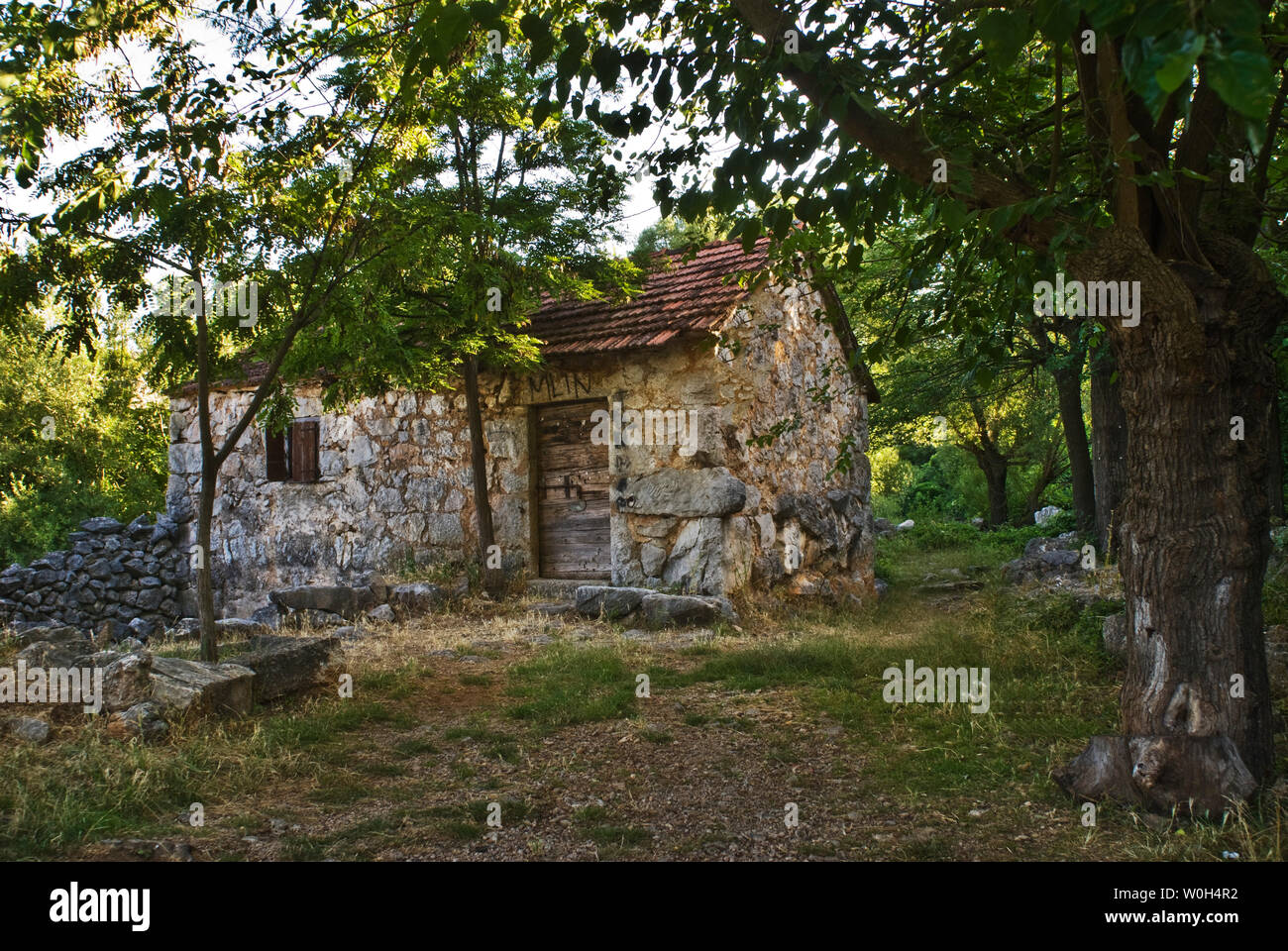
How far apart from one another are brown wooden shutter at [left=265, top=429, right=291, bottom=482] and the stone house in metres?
0.03

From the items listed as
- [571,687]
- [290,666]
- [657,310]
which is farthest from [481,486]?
[290,666]

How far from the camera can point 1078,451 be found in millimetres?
14273

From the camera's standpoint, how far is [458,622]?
939cm

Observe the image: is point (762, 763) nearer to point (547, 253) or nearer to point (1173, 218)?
point (1173, 218)

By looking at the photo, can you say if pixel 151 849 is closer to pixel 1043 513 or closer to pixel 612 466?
pixel 612 466

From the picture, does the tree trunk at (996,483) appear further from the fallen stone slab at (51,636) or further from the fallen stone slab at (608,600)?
the fallen stone slab at (51,636)

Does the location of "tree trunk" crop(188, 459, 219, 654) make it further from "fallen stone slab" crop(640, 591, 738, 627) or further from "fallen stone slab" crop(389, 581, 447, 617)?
"fallen stone slab" crop(640, 591, 738, 627)

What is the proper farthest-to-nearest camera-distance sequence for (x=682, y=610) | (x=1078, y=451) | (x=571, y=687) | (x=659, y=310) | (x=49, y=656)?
1. (x=1078, y=451)
2. (x=659, y=310)
3. (x=682, y=610)
4. (x=571, y=687)
5. (x=49, y=656)

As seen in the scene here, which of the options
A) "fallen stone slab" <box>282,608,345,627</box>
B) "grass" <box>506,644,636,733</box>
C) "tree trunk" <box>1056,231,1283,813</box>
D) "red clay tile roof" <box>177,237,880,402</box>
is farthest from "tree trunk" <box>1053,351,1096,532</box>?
"fallen stone slab" <box>282,608,345,627</box>

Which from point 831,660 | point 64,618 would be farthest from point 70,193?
point 64,618

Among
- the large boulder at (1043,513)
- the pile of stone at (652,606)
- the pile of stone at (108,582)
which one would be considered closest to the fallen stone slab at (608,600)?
the pile of stone at (652,606)

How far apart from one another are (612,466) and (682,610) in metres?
2.11

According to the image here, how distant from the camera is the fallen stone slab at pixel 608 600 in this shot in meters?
9.20
